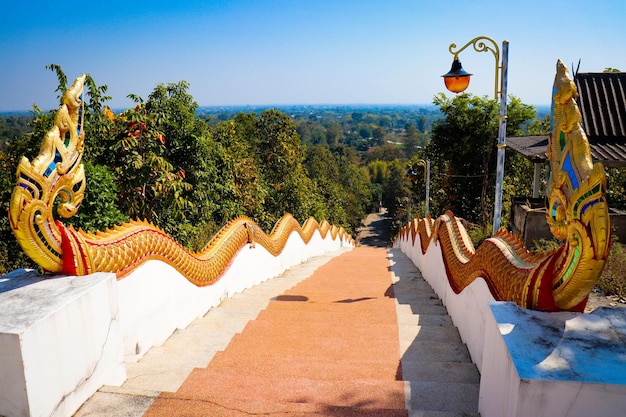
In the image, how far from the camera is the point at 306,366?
4012 millimetres

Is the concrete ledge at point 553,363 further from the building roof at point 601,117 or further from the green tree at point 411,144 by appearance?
the green tree at point 411,144

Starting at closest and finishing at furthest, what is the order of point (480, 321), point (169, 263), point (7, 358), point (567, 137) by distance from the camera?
1. point (7, 358)
2. point (567, 137)
3. point (480, 321)
4. point (169, 263)

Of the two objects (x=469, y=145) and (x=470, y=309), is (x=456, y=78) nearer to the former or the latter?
(x=470, y=309)

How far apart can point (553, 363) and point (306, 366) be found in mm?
2047

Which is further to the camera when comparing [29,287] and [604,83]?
[604,83]

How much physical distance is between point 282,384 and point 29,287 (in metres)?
1.89

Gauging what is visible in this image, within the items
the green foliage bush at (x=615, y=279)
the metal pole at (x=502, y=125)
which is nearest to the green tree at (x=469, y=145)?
the green foliage bush at (x=615, y=279)

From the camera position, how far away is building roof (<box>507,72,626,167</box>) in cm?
1109

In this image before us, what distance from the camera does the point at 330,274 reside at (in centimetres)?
1012

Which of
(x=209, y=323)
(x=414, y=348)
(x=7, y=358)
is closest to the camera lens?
(x=7, y=358)

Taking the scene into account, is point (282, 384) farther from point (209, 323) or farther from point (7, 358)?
point (209, 323)

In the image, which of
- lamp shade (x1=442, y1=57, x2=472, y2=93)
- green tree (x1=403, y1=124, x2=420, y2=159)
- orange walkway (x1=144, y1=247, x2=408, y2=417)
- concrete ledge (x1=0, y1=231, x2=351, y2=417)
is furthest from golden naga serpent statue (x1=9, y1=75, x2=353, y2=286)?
green tree (x1=403, y1=124, x2=420, y2=159)

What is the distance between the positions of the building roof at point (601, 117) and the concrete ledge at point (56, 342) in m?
10.1

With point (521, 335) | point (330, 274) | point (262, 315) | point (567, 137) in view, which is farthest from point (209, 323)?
point (330, 274)
